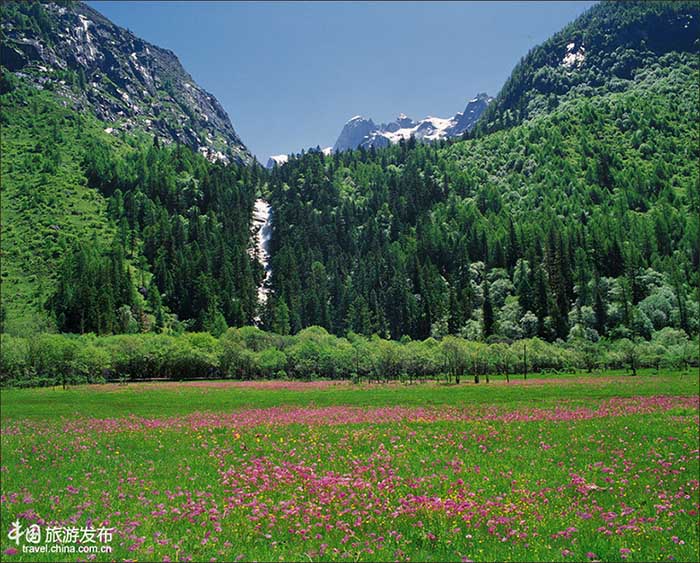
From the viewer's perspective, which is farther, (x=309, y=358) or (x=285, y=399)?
(x=309, y=358)

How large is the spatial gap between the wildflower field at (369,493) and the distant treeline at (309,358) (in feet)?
265

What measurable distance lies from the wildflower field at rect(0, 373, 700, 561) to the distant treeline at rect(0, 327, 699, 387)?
80.8 m

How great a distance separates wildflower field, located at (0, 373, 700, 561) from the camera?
10312 millimetres

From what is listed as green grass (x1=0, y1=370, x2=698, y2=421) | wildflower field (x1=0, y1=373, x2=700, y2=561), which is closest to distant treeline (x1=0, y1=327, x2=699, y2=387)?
green grass (x1=0, y1=370, x2=698, y2=421)

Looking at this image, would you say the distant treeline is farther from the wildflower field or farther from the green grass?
the wildflower field

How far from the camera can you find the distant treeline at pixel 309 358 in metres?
99.5

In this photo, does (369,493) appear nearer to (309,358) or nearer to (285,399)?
(285,399)

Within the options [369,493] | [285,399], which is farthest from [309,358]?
[369,493]

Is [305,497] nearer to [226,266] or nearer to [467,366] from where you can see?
[467,366]

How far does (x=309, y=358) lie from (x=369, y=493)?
4249 inches

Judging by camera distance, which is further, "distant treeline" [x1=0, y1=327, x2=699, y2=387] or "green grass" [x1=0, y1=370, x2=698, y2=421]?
"distant treeline" [x1=0, y1=327, x2=699, y2=387]

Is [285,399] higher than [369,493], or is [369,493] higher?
[369,493]

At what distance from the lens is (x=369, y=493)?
1338cm

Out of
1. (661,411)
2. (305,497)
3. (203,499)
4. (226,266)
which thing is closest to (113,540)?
(203,499)
